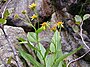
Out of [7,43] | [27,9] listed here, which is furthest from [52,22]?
[7,43]

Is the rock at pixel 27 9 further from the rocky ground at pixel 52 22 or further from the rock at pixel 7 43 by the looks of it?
the rock at pixel 7 43

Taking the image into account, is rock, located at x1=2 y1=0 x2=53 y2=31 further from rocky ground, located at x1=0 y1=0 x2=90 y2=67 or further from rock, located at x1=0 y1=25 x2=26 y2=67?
rock, located at x1=0 y1=25 x2=26 y2=67

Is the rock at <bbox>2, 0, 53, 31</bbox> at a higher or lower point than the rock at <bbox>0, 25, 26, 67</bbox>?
higher

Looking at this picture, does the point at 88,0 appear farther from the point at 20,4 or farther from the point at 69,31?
the point at 20,4

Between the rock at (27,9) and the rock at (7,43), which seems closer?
the rock at (7,43)

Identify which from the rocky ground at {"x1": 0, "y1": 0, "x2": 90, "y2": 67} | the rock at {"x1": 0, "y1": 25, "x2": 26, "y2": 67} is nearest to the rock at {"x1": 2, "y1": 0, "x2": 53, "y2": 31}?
the rocky ground at {"x1": 0, "y1": 0, "x2": 90, "y2": 67}

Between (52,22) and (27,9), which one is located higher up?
(27,9)

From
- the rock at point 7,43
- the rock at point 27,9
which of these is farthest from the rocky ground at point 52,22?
the rock at point 7,43

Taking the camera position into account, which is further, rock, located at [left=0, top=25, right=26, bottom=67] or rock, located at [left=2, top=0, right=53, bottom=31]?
rock, located at [left=2, top=0, right=53, bottom=31]

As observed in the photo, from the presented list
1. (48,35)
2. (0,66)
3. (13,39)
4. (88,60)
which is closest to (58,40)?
(0,66)

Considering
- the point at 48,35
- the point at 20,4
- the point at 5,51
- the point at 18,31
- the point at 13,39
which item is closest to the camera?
the point at 5,51

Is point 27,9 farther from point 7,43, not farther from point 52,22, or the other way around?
point 7,43
